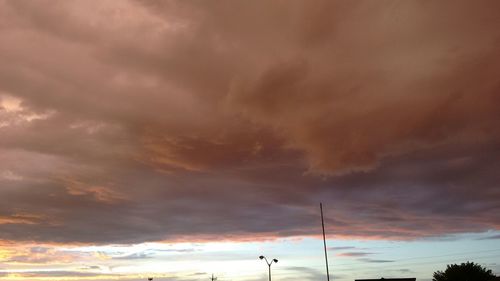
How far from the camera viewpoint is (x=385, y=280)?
93.2m

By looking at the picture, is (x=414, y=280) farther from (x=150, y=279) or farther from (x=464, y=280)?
(x=150, y=279)

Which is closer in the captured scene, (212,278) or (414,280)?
(414,280)

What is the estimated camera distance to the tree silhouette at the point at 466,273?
285 ft

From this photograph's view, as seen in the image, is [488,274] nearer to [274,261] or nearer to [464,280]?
[464,280]

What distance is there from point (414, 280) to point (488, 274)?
1391cm

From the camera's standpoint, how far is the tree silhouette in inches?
3425

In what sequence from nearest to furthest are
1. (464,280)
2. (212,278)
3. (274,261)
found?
(274,261) < (464,280) < (212,278)

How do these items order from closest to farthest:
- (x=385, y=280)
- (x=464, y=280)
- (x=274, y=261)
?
(x=274, y=261)
(x=464, y=280)
(x=385, y=280)

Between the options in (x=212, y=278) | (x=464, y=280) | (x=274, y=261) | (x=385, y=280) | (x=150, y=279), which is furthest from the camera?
(x=212, y=278)

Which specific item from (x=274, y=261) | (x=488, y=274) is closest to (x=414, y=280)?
(x=488, y=274)

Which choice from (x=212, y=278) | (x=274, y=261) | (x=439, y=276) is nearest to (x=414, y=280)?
(x=439, y=276)

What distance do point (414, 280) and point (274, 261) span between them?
38395mm

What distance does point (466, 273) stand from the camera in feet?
289

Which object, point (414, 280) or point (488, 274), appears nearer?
point (488, 274)
